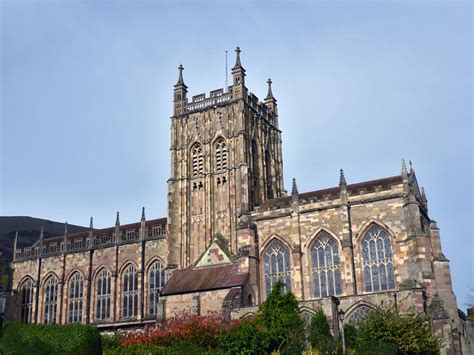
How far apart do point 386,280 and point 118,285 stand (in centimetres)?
2526

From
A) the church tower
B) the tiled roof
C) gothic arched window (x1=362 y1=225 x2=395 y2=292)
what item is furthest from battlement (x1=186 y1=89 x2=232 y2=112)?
gothic arched window (x1=362 y1=225 x2=395 y2=292)

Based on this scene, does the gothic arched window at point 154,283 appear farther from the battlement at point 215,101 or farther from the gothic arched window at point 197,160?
the battlement at point 215,101

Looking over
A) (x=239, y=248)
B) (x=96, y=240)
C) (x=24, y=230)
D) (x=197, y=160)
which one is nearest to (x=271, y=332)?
(x=239, y=248)

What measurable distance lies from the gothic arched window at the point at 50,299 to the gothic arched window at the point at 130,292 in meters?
8.33

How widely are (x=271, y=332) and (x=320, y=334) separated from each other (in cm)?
370

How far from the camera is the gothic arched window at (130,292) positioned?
5391 cm

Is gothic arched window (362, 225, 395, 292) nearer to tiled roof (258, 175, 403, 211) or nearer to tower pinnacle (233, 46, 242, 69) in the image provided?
tiled roof (258, 175, 403, 211)

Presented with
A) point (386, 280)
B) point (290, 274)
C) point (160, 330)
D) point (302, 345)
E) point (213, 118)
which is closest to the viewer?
point (302, 345)

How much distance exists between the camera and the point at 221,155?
169 ft

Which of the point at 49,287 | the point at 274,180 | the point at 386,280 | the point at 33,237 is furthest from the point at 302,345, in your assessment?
the point at 33,237

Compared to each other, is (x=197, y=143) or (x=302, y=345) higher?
(x=197, y=143)

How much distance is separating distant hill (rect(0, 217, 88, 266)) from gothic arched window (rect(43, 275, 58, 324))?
25232mm

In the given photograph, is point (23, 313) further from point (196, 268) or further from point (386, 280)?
point (386, 280)

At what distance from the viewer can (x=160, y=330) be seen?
1399 inches
